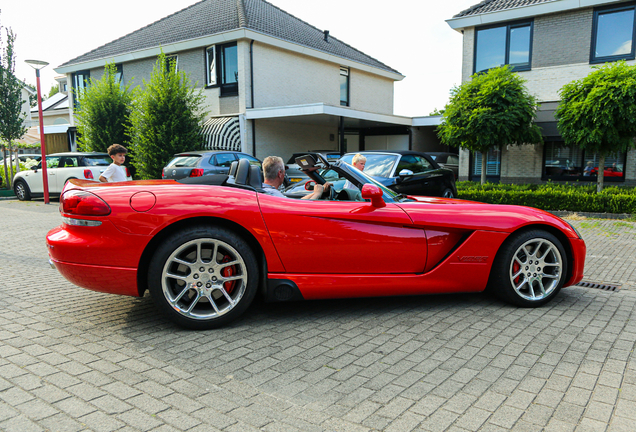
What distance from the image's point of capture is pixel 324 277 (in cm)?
360

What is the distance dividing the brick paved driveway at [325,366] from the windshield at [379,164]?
5421mm

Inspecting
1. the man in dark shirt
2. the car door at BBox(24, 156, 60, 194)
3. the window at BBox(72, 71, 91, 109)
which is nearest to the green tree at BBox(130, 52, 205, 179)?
the car door at BBox(24, 156, 60, 194)

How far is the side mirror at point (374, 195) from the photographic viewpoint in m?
3.68

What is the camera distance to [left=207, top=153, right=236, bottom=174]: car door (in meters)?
12.8

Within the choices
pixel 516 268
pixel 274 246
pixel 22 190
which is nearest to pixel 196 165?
pixel 22 190

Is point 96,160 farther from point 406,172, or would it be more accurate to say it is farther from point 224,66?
point 406,172

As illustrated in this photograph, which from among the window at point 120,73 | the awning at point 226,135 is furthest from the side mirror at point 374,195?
the window at point 120,73

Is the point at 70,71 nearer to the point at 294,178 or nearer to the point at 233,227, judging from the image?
the point at 294,178

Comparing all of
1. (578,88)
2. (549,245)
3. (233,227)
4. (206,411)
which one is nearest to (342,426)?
(206,411)

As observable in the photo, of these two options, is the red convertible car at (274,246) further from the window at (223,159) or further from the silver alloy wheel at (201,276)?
the window at (223,159)

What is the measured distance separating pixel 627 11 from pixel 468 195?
877 centimetres

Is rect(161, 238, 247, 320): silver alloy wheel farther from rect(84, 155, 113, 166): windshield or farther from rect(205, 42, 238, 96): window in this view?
rect(205, 42, 238, 96): window

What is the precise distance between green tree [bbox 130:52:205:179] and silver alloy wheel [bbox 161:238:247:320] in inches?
593

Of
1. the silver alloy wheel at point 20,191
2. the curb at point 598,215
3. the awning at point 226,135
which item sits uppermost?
the awning at point 226,135
